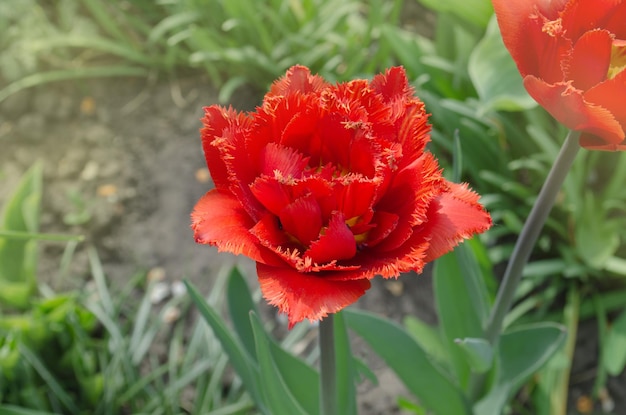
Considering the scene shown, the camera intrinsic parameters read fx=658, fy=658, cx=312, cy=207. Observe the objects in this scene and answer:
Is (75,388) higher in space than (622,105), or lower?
lower

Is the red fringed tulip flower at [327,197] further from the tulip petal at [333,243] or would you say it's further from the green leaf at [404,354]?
the green leaf at [404,354]

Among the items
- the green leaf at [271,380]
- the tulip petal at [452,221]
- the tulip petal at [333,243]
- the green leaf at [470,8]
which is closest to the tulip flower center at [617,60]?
the tulip petal at [452,221]

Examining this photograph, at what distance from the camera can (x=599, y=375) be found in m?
1.29

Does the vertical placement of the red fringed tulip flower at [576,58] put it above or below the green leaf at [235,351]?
above

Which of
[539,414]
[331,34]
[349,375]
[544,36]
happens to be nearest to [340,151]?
[544,36]

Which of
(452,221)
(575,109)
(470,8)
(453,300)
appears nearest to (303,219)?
(452,221)

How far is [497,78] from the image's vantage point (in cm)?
110

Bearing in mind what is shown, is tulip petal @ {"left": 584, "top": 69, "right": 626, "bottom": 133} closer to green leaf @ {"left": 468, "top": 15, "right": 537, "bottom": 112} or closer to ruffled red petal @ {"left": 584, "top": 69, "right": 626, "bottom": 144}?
ruffled red petal @ {"left": 584, "top": 69, "right": 626, "bottom": 144}

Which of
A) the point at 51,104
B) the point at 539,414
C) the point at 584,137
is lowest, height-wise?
the point at 539,414

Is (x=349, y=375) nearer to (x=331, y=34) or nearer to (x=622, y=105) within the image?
(x=622, y=105)

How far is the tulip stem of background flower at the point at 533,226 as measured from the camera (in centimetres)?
67

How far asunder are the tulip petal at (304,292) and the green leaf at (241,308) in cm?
45

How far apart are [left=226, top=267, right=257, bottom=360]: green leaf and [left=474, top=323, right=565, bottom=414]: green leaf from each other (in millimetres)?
352

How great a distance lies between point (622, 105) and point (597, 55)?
0.16ft
